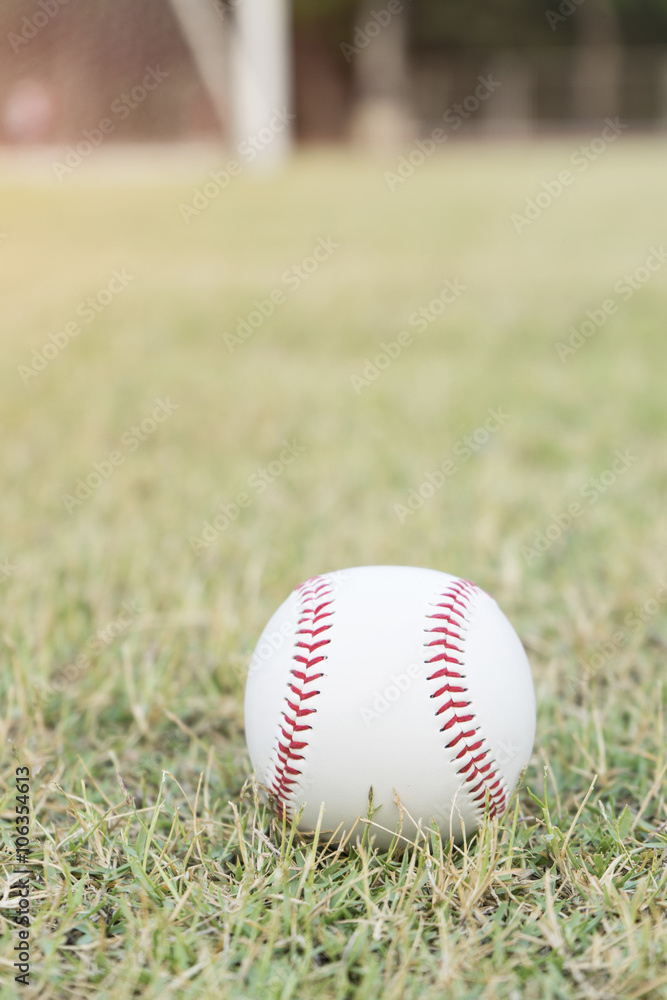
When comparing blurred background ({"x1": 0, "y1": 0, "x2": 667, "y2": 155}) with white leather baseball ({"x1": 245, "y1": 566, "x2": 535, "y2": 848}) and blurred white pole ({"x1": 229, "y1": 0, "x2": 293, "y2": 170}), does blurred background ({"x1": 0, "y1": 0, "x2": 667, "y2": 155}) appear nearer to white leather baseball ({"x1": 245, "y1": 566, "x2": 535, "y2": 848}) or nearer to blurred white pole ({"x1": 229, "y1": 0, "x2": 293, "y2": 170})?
blurred white pole ({"x1": 229, "y1": 0, "x2": 293, "y2": 170})

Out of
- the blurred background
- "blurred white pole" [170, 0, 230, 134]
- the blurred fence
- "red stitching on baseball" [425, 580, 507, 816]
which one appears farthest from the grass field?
the blurred fence

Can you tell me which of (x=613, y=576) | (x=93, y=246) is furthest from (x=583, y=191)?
(x=613, y=576)

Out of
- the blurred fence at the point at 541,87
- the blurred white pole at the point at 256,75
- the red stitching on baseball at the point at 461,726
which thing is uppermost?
the red stitching on baseball at the point at 461,726

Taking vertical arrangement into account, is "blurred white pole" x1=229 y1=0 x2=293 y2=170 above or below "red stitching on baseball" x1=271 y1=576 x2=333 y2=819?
below

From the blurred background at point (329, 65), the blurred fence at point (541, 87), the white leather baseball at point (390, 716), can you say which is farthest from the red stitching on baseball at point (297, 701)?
the blurred fence at point (541, 87)

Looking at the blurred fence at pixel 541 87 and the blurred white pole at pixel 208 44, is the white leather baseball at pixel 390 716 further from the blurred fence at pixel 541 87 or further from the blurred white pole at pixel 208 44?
the blurred fence at pixel 541 87

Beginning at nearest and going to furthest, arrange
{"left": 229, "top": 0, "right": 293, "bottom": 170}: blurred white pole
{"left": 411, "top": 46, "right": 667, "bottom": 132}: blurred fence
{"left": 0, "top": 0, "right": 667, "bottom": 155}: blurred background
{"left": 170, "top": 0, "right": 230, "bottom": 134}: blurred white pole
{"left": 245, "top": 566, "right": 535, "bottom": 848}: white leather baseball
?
{"left": 245, "top": 566, "right": 535, "bottom": 848}: white leather baseball, {"left": 0, "top": 0, "right": 667, "bottom": 155}: blurred background, {"left": 170, "top": 0, "right": 230, "bottom": 134}: blurred white pole, {"left": 229, "top": 0, "right": 293, "bottom": 170}: blurred white pole, {"left": 411, "top": 46, "right": 667, "bottom": 132}: blurred fence
